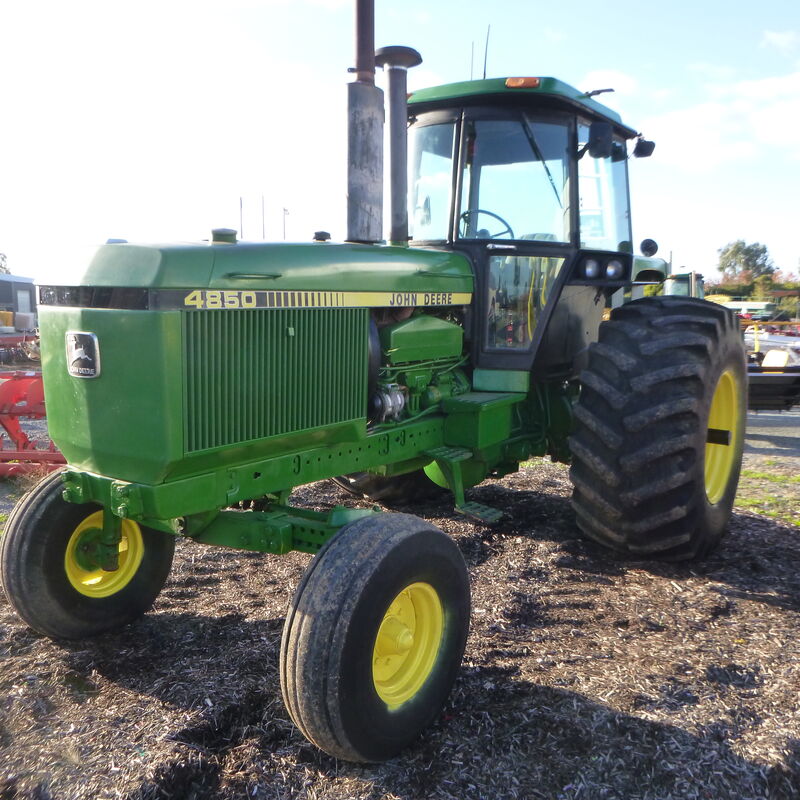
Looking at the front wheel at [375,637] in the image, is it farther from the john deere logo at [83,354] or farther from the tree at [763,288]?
the tree at [763,288]

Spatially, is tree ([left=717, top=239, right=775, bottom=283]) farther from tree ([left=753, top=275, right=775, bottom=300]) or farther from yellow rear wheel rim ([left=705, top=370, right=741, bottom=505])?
yellow rear wheel rim ([left=705, top=370, right=741, bottom=505])

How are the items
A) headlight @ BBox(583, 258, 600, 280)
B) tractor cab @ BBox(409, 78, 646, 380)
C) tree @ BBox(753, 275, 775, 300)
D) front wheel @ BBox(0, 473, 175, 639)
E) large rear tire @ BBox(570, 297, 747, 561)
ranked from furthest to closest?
tree @ BBox(753, 275, 775, 300)
headlight @ BBox(583, 258, 600, 280)
tractor cab @ BBox(409, 78, 646, 380)
large rear tire @ BBox(570, 297, 747, 561)
front wheel @ BBox(0, 473, 175, 639)

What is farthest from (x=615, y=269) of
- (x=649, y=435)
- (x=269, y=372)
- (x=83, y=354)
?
(x=83, y=354)

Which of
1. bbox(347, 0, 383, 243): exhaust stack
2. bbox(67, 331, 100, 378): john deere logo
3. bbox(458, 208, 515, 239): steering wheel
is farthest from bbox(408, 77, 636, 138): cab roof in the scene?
bbox(67, 331, 100, 378): john deere logo

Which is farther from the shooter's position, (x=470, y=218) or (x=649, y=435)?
(x=470, y=218)

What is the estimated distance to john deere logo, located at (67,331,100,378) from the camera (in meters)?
2.62

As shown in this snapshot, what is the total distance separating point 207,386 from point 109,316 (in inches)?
15.9

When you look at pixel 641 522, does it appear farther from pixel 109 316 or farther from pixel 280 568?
pixel 109 316

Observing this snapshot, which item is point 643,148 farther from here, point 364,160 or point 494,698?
point 494,698

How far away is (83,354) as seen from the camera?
2.66 metres

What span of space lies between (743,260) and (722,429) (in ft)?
172

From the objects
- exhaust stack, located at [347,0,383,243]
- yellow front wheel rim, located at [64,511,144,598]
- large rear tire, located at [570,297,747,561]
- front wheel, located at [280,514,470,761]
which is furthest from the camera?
exhaust stack, located at [347,0,383,243]

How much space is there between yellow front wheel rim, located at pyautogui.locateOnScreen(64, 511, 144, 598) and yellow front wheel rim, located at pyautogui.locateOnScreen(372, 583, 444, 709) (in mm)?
1408

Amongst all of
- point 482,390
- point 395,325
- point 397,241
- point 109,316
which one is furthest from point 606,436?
point 109,316
